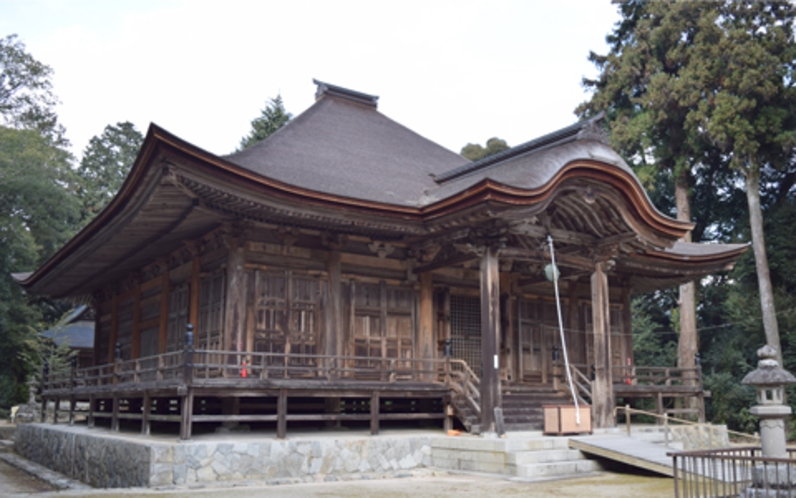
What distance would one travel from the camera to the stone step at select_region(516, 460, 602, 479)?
12047 millimetres

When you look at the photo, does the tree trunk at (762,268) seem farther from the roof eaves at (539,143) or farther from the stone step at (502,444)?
the stone step at (502,444)

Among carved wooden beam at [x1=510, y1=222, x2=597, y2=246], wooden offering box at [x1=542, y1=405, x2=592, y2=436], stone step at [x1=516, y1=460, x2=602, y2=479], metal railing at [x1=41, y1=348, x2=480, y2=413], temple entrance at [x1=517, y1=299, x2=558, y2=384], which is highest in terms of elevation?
carved wooden beam at [x1=510, y1=222, x2=597, y2=246]

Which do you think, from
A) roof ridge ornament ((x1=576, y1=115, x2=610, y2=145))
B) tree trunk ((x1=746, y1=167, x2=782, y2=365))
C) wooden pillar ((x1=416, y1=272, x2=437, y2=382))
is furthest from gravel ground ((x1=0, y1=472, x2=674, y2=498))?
tree trunk ((x1=746, y1=167, x2=782, y2=365))

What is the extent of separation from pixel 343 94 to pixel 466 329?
31.5 feet

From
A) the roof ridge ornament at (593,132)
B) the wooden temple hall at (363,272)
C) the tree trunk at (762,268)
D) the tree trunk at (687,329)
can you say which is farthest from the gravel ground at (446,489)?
the tree trunk at (687,329)

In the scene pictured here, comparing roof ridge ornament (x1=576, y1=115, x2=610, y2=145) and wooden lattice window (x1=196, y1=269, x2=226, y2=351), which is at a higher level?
roof ridge ornament (x1=576, y1=115, x2=610, y2=145)

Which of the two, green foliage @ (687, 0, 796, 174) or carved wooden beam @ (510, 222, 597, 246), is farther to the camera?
green foliage @ (687, 0, 796, 174)

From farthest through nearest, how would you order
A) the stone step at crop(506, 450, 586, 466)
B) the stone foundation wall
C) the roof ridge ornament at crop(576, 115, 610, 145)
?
the roof ridge ornament at crop(576, 115, 610, 145)
the stone step at crop(506, 450, 586, 466)
the stone foundation wall

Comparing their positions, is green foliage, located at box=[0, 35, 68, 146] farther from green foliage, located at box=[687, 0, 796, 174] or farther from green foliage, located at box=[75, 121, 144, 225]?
green foliage, located at box=[687, 0, 796, 174]

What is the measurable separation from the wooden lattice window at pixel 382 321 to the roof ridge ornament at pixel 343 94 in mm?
8979

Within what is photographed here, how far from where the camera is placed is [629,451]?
1266cm

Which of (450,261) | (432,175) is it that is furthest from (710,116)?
(450,261)

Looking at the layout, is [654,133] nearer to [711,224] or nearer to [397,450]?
[711,224]

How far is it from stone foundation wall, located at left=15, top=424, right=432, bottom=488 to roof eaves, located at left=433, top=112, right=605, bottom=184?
23.4ft
